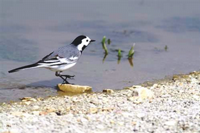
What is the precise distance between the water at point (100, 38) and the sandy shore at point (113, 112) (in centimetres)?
93

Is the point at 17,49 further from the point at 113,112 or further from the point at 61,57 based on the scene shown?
the point at 113,112

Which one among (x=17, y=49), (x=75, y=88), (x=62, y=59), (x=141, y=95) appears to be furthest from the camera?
(x=17, y=49)

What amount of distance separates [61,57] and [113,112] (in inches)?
100

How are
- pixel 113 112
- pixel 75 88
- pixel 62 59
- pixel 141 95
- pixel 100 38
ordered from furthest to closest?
pixel 100 38 < pixel 62 59 < pixel 75 88 < pixel 141 95 < pixel 113 112

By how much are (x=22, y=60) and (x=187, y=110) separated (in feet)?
14.2

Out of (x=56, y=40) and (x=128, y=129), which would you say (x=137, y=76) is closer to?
(x=56, y=40)

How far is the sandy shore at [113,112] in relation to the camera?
6281mm

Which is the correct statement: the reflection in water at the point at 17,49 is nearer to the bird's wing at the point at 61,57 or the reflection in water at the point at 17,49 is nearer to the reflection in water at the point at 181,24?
the bird's wing at the point at 61,57

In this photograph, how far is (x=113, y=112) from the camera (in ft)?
23.0

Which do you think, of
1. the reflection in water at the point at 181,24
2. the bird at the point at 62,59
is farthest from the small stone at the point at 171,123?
the reflection in water at the point at 181,24

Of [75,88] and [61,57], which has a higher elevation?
[61,57]

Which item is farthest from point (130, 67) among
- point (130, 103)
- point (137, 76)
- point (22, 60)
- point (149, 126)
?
point (149, 126)

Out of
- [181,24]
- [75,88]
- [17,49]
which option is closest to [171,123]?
[75,88]

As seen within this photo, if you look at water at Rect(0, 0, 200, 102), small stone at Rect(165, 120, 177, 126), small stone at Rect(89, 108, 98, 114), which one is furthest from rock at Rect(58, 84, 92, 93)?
small stone at Rect(165, 120, 177, 126)
